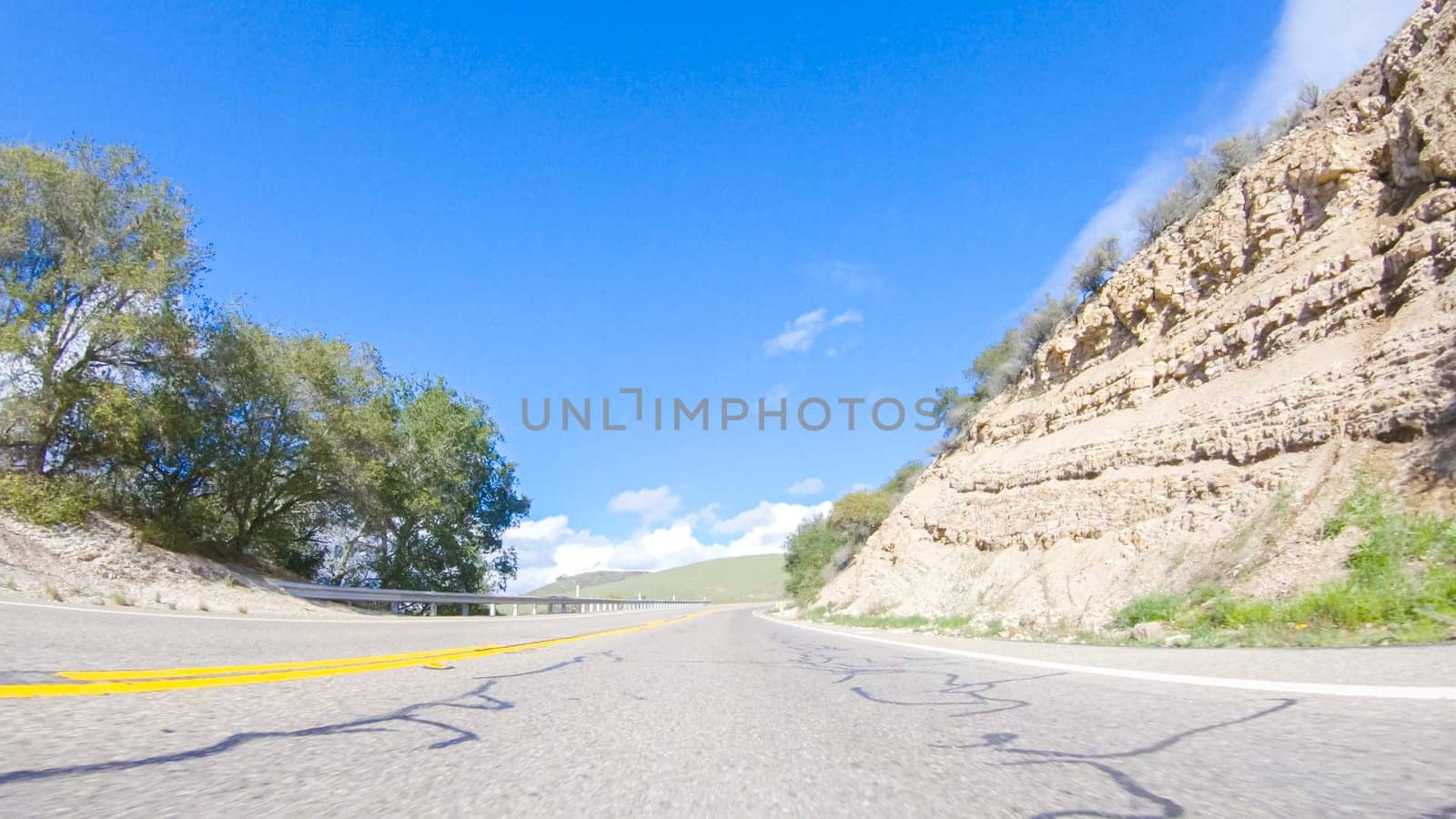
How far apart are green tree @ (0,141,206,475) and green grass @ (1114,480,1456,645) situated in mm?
23714

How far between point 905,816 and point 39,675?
4.93 m

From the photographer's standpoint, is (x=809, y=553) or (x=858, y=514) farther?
(x=809, y=553)

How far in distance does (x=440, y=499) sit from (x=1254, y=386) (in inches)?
1106

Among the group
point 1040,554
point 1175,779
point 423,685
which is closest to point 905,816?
point 1175,779

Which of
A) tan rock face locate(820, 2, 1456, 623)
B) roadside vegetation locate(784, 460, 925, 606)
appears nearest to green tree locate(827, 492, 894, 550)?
roadside vegetation locate(784, 460, 925, 606)

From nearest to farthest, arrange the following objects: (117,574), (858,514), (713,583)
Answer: (117,574)
(858,514)
(713,583)

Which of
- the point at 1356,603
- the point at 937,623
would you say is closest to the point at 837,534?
the point at 937,623

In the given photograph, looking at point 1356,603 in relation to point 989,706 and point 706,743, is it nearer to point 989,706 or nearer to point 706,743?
point 989,706

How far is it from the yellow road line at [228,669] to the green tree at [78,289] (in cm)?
1712

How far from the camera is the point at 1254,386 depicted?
15.1m

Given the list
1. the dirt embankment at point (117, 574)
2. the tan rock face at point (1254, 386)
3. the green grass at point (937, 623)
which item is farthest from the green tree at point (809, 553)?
the dirt embankment at point (117, 574)

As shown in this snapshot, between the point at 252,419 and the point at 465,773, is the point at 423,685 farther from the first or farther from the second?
the point at 252,419

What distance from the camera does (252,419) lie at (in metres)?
23.8

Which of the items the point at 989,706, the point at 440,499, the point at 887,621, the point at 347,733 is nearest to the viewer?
the point at 347,733
